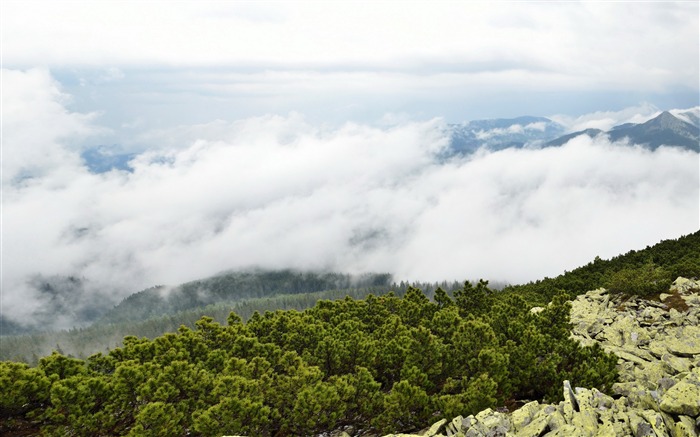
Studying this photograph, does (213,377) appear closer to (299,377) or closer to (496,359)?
(299,377)

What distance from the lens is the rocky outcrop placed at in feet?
50.8

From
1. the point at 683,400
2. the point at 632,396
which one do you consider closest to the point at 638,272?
the point at 632,396

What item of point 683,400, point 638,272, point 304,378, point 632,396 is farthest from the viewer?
point 638,272

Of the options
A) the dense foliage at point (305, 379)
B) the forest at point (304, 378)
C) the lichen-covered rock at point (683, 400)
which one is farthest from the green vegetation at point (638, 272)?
the lichen-covered rock at point (683, 400)

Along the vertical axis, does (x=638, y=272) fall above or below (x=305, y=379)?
below

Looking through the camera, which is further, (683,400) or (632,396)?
(632,396)

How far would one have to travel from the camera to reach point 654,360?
24.6m

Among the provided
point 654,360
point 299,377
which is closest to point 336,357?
point 299,377

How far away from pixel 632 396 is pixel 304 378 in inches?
568

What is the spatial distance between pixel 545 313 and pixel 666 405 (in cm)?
1177

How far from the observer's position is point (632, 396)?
18422 mm

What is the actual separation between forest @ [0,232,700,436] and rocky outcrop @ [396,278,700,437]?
1867mm

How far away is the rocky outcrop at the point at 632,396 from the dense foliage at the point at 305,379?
76.1 inches

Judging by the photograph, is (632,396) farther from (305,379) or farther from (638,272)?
(638,272)
